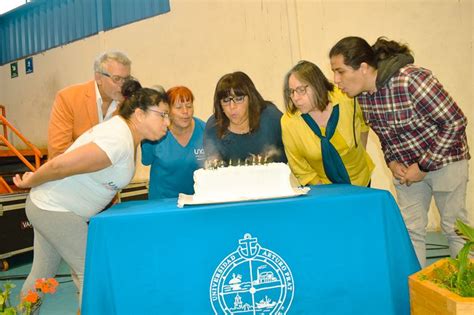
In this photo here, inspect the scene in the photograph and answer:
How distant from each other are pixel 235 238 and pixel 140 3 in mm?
5106

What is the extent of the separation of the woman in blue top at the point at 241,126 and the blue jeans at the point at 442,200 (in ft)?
2.23

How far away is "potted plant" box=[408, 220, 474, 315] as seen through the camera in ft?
4.36

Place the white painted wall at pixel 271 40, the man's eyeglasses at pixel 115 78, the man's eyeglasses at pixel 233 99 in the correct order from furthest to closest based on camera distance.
Answer: 1. the white painted wall at pixel 271 40
2. the man's eyeglasses at pixel 115 78
3. the man's eyeglasses at pixel 233 99

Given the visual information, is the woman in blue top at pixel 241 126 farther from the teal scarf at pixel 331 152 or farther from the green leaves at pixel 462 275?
the green leaves at pixel 462 275

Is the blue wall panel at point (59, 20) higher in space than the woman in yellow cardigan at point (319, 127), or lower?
higher

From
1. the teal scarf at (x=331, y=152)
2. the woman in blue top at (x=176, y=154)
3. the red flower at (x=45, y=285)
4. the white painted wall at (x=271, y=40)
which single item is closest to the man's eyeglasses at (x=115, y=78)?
the woman in blue top at (x=176, y=154)

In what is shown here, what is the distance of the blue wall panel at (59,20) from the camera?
234 inches

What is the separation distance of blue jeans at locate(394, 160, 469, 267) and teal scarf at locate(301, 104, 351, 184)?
294 millimetres

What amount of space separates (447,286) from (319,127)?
3.09 ft

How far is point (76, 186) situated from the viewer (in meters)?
1.73

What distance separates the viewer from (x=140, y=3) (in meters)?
5.84

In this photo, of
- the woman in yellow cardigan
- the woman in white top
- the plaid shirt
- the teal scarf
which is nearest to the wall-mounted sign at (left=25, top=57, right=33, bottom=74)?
the woman in white top

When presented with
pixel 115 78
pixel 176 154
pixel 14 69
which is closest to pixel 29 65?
pixel 14 69

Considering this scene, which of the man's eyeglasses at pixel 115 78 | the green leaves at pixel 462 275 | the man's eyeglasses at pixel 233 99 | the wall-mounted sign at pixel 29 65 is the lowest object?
the green leaves at pixel 462 275
